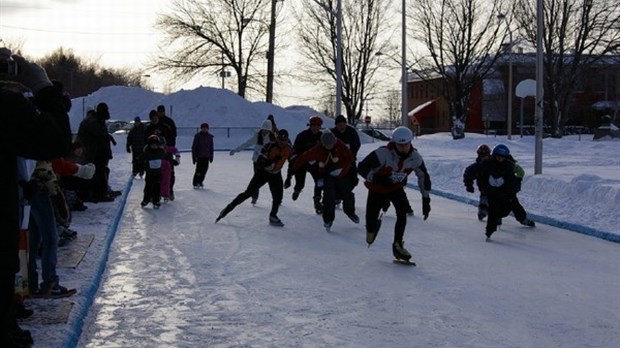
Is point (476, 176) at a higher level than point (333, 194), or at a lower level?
higher

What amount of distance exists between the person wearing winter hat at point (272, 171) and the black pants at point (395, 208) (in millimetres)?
2857

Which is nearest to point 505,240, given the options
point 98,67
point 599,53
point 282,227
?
point 282,227

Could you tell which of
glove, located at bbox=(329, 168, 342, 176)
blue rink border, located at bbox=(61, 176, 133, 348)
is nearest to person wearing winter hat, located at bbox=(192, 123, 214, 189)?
blue rink border, located at bbox=(61, 176, 133, 348)

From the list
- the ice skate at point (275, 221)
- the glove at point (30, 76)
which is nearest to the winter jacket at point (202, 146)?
the ice skate at point (275, 221)

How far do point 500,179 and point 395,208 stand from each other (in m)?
2.65

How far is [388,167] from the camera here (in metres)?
8.89

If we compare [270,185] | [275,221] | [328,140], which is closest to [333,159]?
[328,140]

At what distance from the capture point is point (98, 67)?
331 ft

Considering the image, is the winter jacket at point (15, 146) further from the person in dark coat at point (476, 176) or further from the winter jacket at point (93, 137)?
the winter jacket at point (93, 137)

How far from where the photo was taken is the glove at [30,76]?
5086mm

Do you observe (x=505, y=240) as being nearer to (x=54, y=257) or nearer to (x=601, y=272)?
(x=601, y=272)

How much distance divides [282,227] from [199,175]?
715 cm

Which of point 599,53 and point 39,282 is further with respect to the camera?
point 599,53

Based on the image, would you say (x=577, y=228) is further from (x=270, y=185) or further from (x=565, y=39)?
(x=565, y=39)
